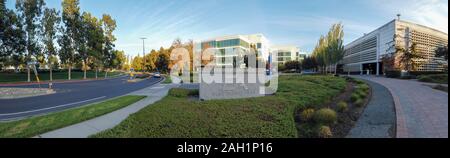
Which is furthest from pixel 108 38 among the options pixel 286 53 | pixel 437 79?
pixel 286 53

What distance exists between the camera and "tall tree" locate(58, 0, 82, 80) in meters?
30.8

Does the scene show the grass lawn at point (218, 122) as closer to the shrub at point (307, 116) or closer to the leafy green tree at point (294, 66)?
the shrub at point (307, 116)

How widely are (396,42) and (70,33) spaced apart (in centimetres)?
5747

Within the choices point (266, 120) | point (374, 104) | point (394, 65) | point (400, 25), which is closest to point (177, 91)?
point (266, 120)

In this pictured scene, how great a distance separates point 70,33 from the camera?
31.7 metres

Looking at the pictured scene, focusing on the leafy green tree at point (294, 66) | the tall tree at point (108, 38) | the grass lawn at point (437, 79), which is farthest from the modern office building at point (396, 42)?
the tall tree at point (108, 38)

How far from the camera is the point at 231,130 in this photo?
4.50m

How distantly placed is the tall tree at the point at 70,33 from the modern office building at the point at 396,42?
5404 centimetres

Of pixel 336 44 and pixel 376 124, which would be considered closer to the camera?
pixel 376 124

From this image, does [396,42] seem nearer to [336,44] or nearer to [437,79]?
[336,44]

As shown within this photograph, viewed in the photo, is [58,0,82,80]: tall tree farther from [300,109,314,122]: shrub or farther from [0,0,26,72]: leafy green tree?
[300,109,314,122]: shrub

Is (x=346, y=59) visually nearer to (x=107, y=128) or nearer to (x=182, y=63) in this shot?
(x=182, y=63)

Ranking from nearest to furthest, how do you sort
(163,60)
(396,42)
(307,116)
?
(307,116) < (396,42) < (163,60)

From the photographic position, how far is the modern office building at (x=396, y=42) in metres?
35.0
